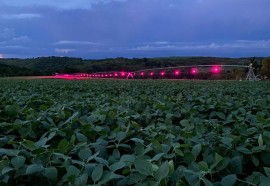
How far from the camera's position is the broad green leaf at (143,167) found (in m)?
1.64

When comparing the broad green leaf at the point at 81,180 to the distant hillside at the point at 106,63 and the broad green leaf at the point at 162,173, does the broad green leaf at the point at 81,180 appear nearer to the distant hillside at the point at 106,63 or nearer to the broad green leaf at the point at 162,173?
the broad green leaf at the point at 162,173

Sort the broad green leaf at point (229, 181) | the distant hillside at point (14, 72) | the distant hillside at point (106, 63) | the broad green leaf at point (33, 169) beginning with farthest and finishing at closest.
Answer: the distant hillside at point (106, 63), the distant hillside at point (14, 72), the broad green leaf at point (33, 169), the broad green leaf at point (229, 181)

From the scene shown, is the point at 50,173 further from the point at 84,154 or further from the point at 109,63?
the point at 109,63

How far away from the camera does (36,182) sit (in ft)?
6.17

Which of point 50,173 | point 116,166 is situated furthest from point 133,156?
point 50,173

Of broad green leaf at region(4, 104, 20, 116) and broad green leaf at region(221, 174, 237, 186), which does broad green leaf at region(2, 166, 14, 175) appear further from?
broad green leaf at region(4, 104, 20, 116)

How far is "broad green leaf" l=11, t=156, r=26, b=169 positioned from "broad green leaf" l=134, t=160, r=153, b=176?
0.56 metres

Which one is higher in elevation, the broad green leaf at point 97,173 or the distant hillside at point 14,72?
the broad green leaf at point 97,173

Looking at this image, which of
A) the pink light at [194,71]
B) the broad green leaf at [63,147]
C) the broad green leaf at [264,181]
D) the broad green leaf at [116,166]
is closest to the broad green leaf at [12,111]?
the broad green leaf at [63,147]

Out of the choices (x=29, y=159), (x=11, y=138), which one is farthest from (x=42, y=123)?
(x=29, y=159)

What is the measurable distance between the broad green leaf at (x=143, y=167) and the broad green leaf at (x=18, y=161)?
559mm

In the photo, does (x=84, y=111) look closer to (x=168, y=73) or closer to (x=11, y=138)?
(x=11, y=138)

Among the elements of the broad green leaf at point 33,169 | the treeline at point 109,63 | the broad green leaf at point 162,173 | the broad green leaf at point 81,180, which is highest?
the broad green leaf at point 162,173

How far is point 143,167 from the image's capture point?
5.43 feet
